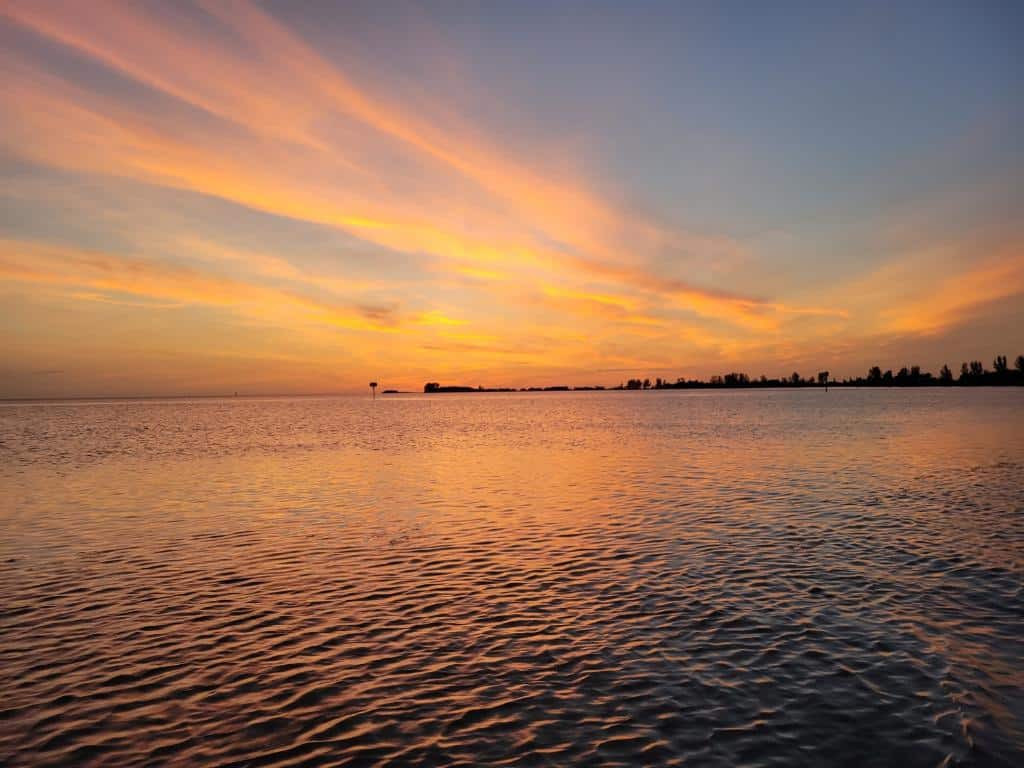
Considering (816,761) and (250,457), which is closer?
(816,761)

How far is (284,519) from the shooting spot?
3138 centimetres

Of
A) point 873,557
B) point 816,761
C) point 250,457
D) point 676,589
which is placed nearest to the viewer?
point 816,761

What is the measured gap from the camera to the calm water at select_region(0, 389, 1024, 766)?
35.8ft

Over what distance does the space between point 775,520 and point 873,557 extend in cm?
662

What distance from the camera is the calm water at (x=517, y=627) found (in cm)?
1092

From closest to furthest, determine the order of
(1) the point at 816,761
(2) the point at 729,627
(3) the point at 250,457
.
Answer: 1. (1) the point at 816,761
2. (2) the point at 729,627
3. (3) the point at 250,457

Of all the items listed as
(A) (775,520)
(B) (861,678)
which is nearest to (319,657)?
(B) (861,678)

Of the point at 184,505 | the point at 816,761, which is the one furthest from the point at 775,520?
the point at 184,505

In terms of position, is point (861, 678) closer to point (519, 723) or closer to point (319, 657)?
point (519, 723)

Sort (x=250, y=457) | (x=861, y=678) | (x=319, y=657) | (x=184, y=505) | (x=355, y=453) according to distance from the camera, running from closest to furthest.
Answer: (x=861, y=678) → (x=319, y=657) → (x=184, y=505) → (x=250, y=457) → (x=355, y=453)

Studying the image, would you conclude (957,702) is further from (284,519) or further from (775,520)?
(284,519)

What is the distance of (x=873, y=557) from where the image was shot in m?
22.6

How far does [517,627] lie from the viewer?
16.2 metres

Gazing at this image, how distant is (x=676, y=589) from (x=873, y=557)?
8.41m
